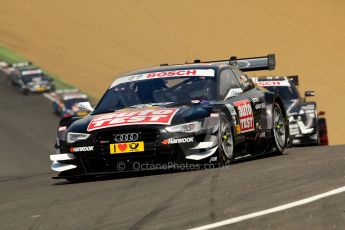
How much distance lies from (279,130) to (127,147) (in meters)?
3.43

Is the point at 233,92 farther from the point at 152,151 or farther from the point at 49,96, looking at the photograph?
the point at 49,96

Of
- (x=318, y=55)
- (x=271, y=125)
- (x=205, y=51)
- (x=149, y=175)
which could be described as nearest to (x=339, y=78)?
(x=318, y=55)

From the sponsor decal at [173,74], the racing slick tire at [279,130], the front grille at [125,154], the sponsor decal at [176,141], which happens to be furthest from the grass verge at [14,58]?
the sponsor decal at [176,141]

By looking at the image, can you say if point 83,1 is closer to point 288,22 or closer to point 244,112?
point 288,22

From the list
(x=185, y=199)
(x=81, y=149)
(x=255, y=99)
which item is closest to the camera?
(x=185, y=199)

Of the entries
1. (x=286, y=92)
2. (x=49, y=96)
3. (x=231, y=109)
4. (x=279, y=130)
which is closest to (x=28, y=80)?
(x=49, y=96)

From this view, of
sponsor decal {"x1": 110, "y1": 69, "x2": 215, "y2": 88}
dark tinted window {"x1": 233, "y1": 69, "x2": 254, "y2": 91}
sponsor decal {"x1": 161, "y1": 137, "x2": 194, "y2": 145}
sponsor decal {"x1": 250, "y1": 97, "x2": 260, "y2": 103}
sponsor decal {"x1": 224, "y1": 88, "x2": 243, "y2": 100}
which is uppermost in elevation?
sponsor decal {"x1": 110, "y1": 69, "x2": 215, "y2": 88}

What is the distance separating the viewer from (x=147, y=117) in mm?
11906

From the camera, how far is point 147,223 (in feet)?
24.7

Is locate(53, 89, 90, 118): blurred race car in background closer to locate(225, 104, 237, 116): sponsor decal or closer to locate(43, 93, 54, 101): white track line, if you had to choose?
locate(43, 93, 54, 101): white track line

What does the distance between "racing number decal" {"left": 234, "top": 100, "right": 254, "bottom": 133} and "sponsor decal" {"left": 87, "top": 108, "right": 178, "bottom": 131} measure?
131 centimetres

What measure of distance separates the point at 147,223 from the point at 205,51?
143 feet

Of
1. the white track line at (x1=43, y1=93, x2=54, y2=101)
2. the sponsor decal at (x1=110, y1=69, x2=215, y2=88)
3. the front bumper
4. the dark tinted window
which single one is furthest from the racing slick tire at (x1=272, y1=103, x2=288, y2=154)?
the white track line at (x1=43, y1=93, x2=54, y2=101)

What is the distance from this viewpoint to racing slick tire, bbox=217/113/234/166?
1197 centimetres
